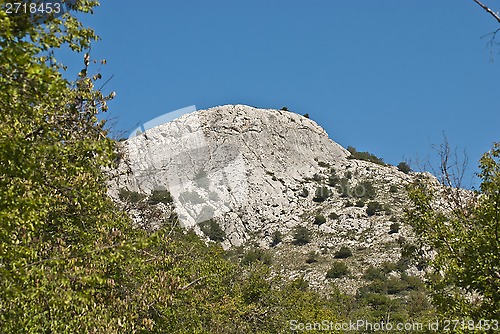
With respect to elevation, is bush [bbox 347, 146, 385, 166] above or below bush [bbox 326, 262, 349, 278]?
above

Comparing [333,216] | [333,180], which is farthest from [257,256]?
[333,180]

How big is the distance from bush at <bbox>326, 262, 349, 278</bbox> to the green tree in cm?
6028

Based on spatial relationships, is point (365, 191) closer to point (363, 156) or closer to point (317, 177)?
point (317, 177)

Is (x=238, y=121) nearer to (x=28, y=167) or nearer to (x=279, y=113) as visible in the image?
(x=279, y=113)

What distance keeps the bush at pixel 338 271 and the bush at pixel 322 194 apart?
30587mm

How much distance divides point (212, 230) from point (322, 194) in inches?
963

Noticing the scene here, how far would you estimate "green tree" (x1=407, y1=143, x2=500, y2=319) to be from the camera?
13719mm

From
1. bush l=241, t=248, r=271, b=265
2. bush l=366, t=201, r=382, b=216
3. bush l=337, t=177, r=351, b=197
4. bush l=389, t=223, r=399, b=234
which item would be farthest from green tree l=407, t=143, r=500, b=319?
bush l=337, t=177, r=351, b=197

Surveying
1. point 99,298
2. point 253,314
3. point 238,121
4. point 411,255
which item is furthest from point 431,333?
point 238,121

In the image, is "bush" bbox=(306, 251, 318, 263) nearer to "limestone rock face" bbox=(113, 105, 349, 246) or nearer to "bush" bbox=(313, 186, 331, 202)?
"limestone rock face" bbox=(113, 105, 349, 246)

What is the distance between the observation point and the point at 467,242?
14.3 metres

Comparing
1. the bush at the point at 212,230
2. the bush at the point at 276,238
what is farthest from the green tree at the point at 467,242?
the bush at the point at 212,230

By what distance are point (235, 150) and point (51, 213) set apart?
112253mm

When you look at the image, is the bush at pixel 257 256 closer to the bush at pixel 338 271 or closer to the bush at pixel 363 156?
the bush at pixel 338 271
